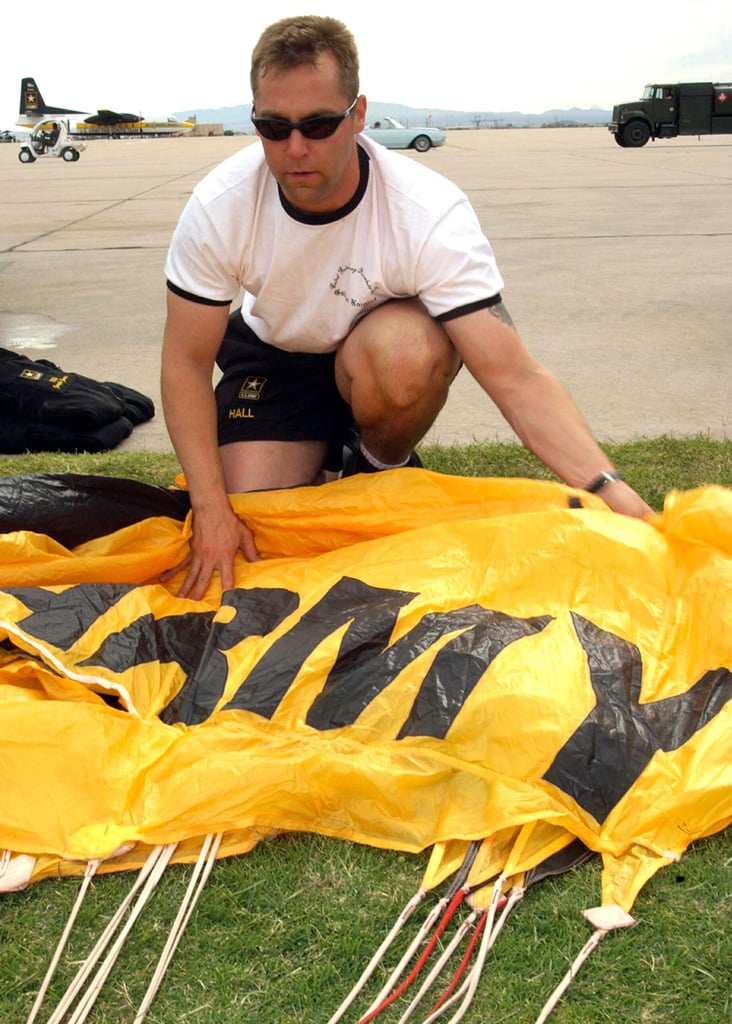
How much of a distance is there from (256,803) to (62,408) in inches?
82.5

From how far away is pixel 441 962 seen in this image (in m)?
1.34

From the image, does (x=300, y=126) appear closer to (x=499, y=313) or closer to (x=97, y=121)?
(x=499, y=313)

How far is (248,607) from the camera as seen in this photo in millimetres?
2049

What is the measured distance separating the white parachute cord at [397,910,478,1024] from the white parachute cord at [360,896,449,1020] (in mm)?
33

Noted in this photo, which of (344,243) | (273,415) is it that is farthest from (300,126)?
(273,415)

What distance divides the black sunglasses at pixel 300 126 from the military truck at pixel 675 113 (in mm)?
22752

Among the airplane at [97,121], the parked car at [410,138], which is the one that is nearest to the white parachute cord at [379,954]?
the parked car at [410,138]

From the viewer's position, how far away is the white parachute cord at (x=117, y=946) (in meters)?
1.30

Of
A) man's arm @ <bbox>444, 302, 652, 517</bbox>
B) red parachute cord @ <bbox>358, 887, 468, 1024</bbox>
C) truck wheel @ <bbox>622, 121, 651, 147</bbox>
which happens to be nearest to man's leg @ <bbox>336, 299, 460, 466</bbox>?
man's arm @ <bbox>444, 302, 652, 517</bbox>

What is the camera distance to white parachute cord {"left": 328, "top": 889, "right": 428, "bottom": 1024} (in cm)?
130

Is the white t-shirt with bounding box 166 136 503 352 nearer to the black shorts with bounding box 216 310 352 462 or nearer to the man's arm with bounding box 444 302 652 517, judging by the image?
the man's arm with bounding box 444 302 652 517

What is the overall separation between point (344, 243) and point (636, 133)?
23331mm

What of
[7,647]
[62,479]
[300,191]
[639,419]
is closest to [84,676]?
[7,647]

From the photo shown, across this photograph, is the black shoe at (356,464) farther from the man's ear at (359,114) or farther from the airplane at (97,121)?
the airplane at (97,121)
